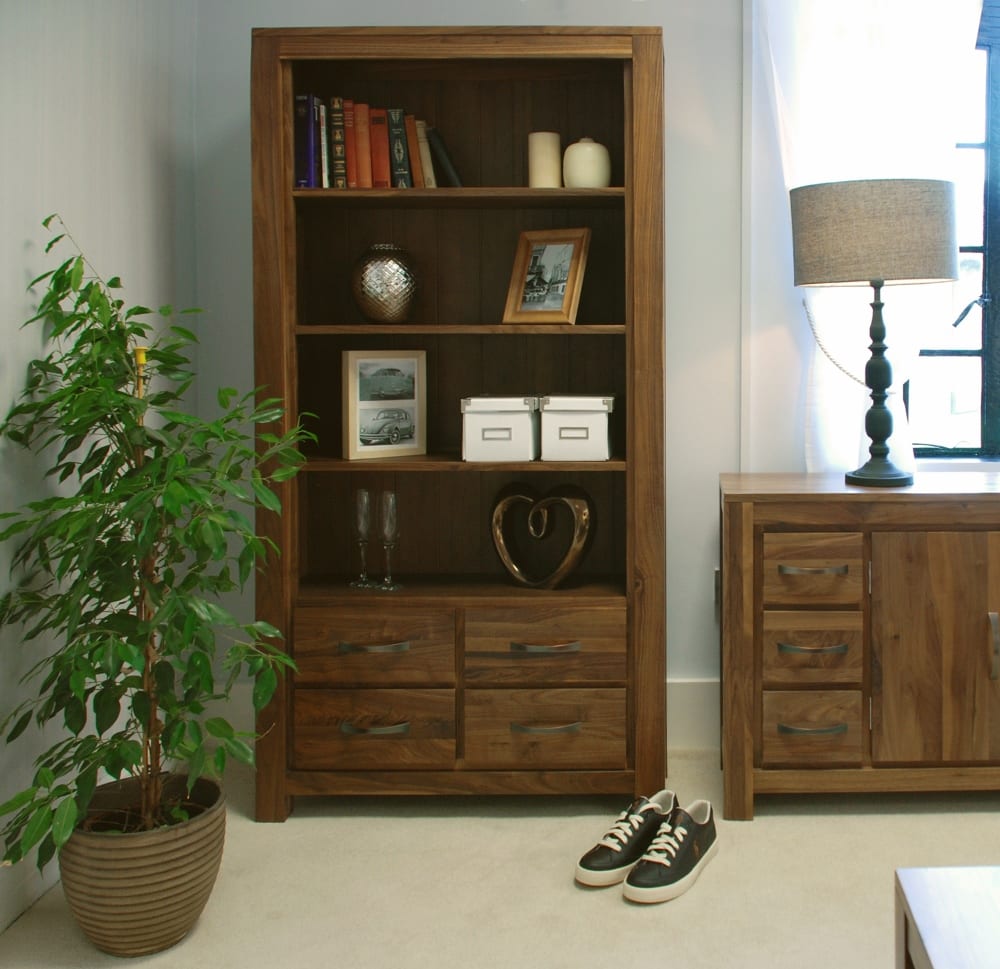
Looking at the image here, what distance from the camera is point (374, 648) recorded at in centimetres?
277

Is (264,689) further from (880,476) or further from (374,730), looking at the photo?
(880,476)

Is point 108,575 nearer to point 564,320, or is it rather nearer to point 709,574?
point 564,320

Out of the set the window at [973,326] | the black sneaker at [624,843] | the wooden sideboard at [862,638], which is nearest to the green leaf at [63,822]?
the black sneaker at [624,843]

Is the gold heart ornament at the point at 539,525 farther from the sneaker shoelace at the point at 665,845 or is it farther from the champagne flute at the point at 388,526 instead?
the sneaker shoelace at the point at 665,845

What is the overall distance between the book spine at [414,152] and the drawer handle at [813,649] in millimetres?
1382

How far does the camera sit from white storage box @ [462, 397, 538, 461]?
282cm

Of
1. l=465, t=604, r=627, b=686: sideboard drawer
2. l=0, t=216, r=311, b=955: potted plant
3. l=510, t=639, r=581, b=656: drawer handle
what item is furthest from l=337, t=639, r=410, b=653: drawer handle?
l=0, t=216, r=311, b=955: potted plant

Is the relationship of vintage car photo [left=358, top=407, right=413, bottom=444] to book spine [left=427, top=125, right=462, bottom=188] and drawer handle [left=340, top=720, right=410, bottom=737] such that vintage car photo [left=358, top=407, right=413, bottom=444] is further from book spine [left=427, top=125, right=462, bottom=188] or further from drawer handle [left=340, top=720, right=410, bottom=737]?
drawer handle [left=340, top=720, right=410, bottom=737]

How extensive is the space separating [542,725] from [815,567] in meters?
0.73

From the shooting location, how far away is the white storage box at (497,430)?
9.26 feet

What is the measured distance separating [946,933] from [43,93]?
6.97ft

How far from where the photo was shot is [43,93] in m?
2.31

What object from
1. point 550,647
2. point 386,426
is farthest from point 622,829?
point 386,426

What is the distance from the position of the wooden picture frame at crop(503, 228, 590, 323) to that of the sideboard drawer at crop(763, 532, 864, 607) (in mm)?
726
